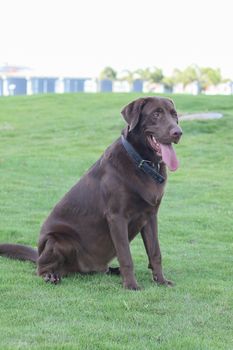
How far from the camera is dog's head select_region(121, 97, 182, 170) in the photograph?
248 inches

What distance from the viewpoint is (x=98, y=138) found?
901 inches

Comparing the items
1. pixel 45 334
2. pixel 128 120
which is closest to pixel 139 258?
pixel 128 120

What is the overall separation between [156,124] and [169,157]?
12.6 inches

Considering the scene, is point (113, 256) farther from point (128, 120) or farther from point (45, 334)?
point (45, 334)

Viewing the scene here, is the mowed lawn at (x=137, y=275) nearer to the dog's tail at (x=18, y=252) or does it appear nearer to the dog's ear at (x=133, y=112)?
the dog's tail at (x=18, y=252)

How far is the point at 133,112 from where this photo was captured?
21.0 ft

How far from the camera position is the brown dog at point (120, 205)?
21.1ft

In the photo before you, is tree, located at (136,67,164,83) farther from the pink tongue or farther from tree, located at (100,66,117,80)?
the pink tongue

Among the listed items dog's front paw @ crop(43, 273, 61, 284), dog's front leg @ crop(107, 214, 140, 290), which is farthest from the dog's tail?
dog's front leg @ crop(107, 214, 140, 290)

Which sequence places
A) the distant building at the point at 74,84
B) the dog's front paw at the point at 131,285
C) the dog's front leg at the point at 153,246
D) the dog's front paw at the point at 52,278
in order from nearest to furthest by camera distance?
the dog's front paw at the point at 131,285, the dog's front paw at the point at 52,278, the dog's front leg at the point at 153,246, the distant building at the point at 74,84

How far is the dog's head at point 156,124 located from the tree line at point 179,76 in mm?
93925

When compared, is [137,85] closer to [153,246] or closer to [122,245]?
[153,246]

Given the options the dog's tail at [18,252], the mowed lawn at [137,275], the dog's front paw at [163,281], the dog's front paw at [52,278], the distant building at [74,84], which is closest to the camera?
the mowed lawn at [137,275]

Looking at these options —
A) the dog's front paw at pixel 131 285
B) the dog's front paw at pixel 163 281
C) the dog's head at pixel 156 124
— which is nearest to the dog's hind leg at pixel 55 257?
the dog's front paw at pixel 131 285
